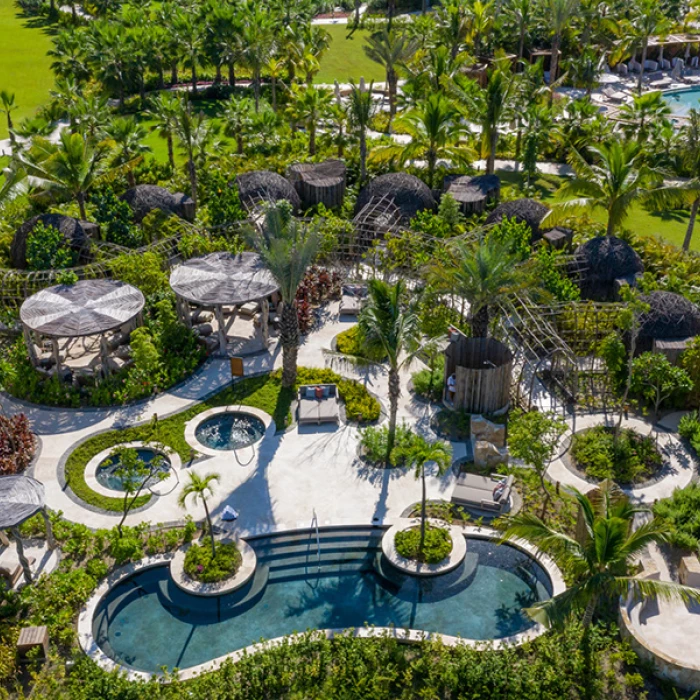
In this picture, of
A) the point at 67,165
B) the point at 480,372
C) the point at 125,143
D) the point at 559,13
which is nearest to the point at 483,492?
the point at 480,372

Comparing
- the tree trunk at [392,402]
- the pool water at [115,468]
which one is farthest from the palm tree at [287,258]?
the pool water at [115,468]

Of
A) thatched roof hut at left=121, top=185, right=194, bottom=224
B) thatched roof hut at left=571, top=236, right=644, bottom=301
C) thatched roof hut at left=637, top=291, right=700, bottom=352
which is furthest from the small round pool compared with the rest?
thatched roof hut at left=571, top=236, right=644, bottom=301

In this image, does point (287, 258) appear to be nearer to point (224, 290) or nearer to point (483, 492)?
point (224, 290)

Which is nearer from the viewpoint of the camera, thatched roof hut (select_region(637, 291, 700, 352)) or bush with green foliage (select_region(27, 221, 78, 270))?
thatched roof hut (select_region(637, 291, 700, 352))

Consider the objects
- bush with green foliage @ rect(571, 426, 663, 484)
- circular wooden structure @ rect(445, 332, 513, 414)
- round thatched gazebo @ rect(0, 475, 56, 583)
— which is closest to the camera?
Answer: round thatched gazebo @ rect(0, 475, 56, 583)

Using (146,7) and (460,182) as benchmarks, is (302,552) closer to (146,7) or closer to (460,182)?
(460,182)

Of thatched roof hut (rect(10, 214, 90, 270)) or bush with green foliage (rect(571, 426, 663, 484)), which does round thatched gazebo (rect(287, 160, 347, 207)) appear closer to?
thatched roof hut (rect(10, 214, 90, 270))
